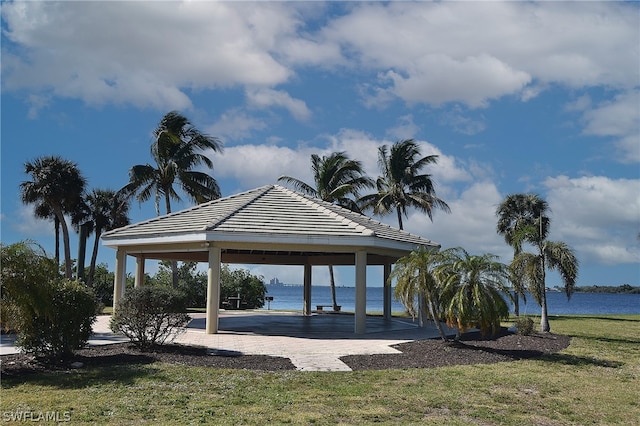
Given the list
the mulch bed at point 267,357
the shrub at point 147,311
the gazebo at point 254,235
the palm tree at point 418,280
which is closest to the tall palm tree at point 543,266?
the gazebo at point 254,235

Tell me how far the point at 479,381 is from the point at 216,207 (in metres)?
13.0

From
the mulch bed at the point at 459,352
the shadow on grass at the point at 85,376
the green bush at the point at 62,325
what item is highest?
the green bush at the point at 62,325

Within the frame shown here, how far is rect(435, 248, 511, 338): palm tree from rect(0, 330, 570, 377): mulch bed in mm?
812

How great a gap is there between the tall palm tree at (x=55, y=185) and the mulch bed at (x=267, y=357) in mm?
21487

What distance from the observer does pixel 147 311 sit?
1259 centimetres

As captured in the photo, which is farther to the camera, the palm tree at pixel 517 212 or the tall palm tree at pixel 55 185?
the palm tree at pixel 517 212

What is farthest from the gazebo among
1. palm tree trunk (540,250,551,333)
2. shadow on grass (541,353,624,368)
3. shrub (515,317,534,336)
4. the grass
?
the grass

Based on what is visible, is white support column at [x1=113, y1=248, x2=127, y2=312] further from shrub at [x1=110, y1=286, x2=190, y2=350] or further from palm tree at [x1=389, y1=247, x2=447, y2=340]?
palm tree at [x1=389, y1=247, x2=447, y2=340]

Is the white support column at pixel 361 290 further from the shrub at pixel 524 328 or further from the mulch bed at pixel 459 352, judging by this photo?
the shrub at pixel 524 328

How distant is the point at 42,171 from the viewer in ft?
105

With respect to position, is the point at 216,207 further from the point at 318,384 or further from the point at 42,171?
the point at 42,171

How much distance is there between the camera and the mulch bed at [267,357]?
1116cm

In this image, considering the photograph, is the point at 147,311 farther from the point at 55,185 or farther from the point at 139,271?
the point at 55,185

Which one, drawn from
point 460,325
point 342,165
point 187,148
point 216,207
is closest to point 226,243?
point 216,207
